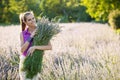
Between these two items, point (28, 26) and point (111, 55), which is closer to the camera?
point (28, 26)

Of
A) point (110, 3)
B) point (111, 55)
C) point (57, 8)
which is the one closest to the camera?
point (111, 55)

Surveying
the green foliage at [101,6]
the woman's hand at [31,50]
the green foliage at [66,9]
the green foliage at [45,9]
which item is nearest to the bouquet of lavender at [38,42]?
the woman's hand at [31,50]

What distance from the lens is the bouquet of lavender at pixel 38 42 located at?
5.07 meters

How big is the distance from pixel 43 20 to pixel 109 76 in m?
1.23

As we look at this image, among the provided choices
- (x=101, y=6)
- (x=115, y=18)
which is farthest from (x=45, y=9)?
(x=101, y=6)

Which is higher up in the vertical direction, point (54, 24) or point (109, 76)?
point (54, 24)

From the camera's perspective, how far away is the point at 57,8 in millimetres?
67750

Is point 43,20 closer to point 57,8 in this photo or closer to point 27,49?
point 27,49

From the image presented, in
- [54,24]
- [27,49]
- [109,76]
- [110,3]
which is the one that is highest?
[54,24]

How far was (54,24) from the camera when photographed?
5.14 m

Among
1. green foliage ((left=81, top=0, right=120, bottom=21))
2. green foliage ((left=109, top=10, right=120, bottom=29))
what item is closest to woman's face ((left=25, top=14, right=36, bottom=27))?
green foliage ((left=81, top=0, right=120, bottom=21))

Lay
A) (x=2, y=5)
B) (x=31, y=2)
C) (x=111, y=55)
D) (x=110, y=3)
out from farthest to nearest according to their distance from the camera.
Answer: (x=31, y=2) → (x=2, y=5) → (x=110, y=3) → (x=111, y=55)

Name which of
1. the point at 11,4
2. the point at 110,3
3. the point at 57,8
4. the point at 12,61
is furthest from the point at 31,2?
the point at 12,61

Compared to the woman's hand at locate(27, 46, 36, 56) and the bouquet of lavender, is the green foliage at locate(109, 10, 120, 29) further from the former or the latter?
the woman's hand at locate(27, 46, 36, 56)
